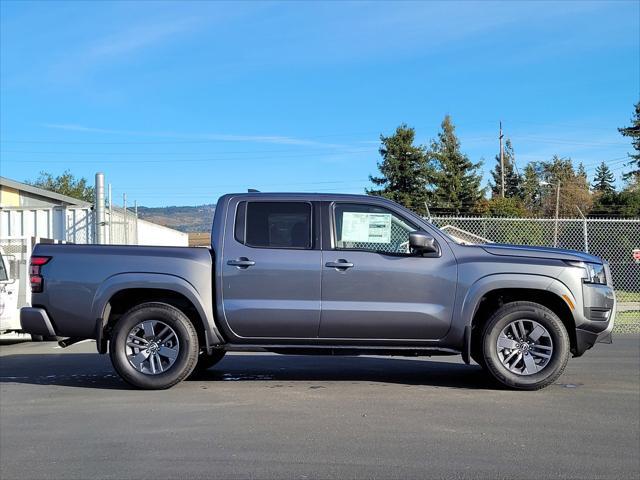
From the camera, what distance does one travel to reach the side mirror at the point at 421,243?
6543mm

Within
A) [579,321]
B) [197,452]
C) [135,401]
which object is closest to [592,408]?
[579,321]

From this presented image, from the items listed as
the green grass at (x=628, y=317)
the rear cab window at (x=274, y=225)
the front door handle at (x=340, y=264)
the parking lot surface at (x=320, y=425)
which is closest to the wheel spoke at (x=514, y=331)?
the parking lot surface at (x=320, y=425)

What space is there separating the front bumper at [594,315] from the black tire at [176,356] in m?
3.79

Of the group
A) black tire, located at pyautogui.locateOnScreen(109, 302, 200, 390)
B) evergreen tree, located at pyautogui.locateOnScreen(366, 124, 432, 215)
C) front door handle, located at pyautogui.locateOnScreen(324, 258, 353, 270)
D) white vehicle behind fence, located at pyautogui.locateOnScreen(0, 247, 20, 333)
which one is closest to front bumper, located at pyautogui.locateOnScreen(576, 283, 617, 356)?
front door handle, located at pyautogui.locateOnScreen(324, 258, 353, 270)

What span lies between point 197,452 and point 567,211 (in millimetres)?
57718

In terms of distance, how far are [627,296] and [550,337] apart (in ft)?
47.0

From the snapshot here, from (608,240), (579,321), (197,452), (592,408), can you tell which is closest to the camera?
(197,452)

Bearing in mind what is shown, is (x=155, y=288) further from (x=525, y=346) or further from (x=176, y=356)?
(x=525, y=346)

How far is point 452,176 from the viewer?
5856 centimetres

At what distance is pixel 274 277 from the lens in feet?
21.9

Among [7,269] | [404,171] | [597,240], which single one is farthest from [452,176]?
[7,269]

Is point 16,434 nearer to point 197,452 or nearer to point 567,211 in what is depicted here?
point 197,452

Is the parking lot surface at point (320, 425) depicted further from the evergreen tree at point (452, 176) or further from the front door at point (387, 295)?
the evergreen tree at point (452, 176)

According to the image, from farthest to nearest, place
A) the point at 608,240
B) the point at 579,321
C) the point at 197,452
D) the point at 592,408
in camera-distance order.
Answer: the point at 608,240, the point at 579,321, the point at 592,408, the point at 197,452
